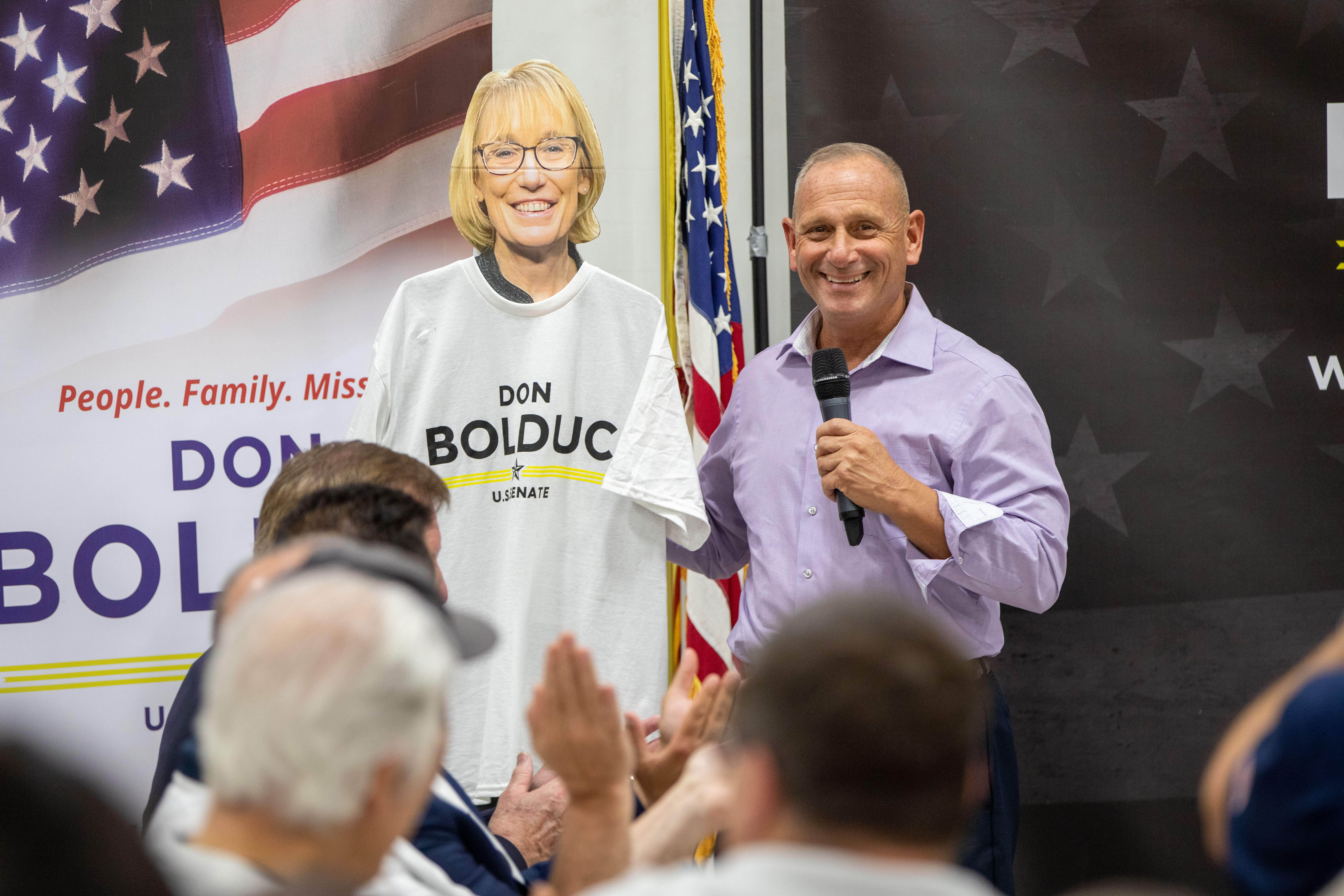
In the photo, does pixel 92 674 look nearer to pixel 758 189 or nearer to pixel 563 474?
pixel 563 474

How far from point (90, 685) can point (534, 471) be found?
116cm

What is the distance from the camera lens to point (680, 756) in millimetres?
1670

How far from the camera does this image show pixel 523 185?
2.86 m

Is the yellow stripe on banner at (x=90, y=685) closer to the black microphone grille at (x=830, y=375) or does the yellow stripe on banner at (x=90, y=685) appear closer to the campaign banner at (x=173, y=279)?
the campaign banner at (x=173, y=279)

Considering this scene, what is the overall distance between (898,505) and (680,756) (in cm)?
92

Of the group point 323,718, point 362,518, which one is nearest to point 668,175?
point 362,518

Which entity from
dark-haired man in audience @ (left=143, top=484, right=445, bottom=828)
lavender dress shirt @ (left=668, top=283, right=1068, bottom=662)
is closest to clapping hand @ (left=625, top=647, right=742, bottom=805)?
dark-haired man in audience @ (left=143, top=484, right=445, bottom=828)

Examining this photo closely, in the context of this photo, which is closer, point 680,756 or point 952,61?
point 680,756

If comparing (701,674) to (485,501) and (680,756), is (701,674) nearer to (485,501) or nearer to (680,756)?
(485,501)

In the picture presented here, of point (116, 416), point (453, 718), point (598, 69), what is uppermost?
point (598, 69)

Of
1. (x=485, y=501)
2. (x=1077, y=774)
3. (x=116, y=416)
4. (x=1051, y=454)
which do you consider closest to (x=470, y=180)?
(x=485, y=501)

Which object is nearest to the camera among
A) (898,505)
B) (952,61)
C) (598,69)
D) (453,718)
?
(898,505)

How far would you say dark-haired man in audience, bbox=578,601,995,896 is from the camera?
92 centimetres

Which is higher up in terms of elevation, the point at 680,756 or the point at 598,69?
the point at 598,69
